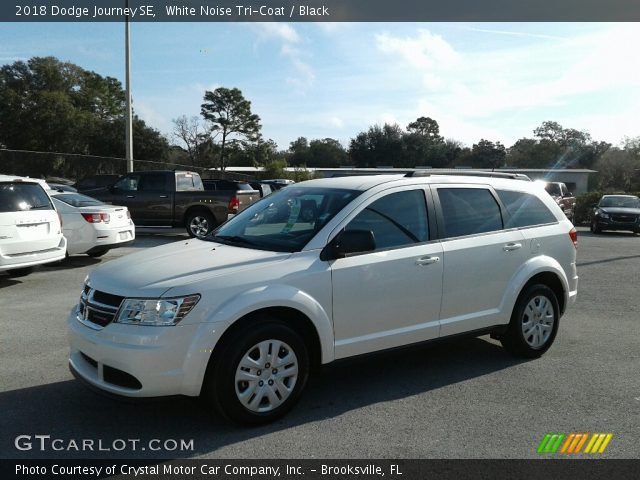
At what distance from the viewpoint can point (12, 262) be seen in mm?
8695

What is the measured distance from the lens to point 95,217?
11516mm

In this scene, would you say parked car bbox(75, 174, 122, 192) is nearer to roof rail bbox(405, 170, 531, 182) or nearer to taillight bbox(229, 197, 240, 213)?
taillight bbox(229, 197, 240, 213)

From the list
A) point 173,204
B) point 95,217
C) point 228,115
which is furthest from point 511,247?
point 228,115

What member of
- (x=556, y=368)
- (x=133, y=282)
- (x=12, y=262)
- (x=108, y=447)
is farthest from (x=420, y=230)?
(x=12, y=262)

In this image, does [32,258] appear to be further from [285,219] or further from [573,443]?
[573,443]

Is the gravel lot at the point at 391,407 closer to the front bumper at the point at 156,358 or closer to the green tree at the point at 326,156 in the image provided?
the front bumper at the point at 156,358

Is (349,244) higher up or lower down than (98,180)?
lower down

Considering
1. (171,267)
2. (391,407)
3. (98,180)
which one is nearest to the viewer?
(171,267)

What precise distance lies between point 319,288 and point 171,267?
1089 millimetres

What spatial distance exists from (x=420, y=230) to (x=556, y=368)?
1.94 metres

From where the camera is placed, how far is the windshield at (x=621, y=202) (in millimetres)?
23312

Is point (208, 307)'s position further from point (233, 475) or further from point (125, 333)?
point (233, 475)

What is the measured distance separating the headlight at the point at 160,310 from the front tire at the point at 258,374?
1.19 feet

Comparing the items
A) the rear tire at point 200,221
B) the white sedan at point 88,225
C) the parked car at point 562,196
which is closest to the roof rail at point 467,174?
the white sedan at point 88,225
